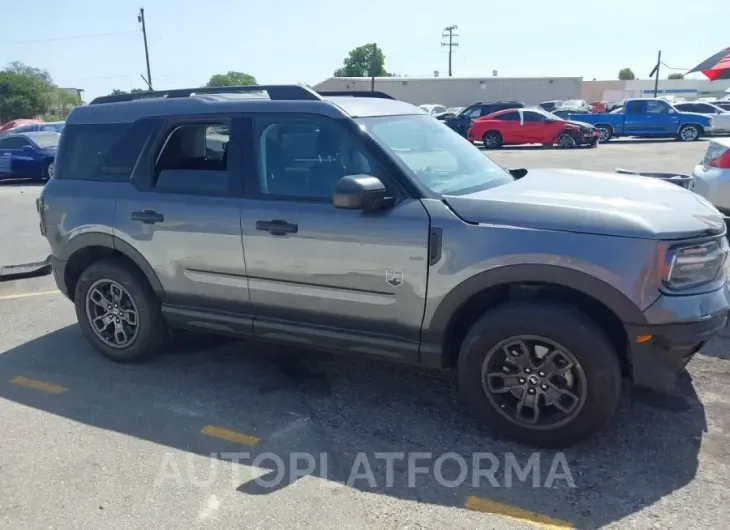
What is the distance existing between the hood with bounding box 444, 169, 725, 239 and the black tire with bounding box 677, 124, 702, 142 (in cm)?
2460

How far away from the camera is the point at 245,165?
4.08 metres

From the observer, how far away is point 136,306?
4.60 meters

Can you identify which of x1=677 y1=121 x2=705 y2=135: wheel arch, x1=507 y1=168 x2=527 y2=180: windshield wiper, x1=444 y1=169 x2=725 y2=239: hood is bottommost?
x1=677 y1=121 x2=705 y2=135: wheel arch

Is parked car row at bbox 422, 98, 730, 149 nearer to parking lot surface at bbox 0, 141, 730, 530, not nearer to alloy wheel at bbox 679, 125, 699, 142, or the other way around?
alloy wheel at bbox 679, 125, 699, 142

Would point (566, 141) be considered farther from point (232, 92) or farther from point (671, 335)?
point (671, 335)

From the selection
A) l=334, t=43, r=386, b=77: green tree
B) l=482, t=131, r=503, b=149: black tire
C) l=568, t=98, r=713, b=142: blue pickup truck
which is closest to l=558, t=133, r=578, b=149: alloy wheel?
l=482, t=131, r=503, b=149: black tire

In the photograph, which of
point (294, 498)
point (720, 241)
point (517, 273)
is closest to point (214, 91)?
point (517, 273)

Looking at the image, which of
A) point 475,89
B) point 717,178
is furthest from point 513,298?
point 475,89

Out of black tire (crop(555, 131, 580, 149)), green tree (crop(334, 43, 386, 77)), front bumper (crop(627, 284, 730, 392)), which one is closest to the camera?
front bumper (crop(627, 284, 730, 392))

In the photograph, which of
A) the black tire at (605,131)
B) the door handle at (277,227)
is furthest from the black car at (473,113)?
the door handle at (277,227)

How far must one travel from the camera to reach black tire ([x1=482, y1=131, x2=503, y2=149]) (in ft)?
80.2

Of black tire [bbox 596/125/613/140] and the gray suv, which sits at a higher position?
the gray suv

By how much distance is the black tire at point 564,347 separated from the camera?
10.5 feet

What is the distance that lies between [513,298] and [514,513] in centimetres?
110
